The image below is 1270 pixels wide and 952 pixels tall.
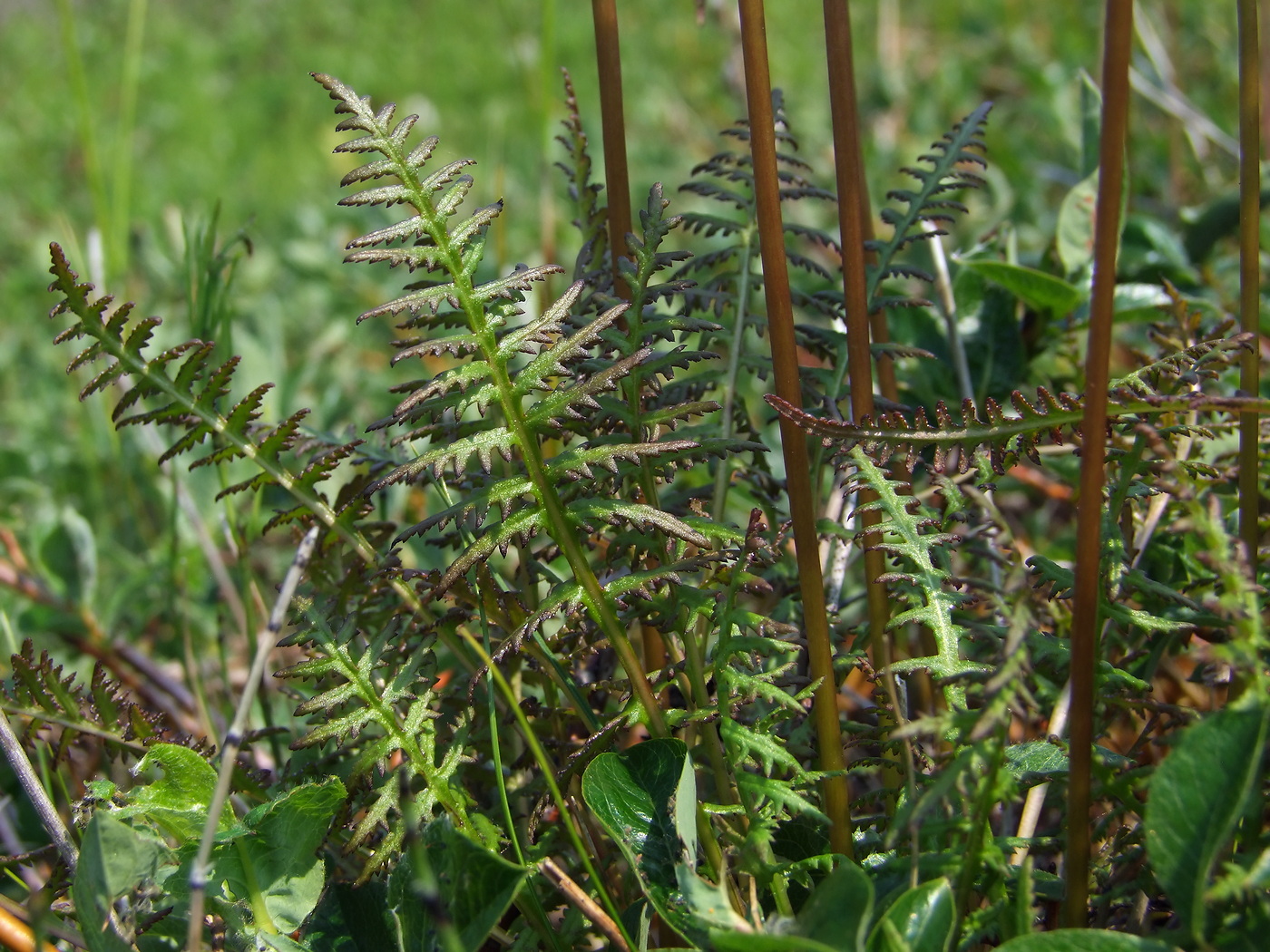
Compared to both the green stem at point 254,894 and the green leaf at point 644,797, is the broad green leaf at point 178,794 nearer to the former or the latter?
the green stem at point 254,894

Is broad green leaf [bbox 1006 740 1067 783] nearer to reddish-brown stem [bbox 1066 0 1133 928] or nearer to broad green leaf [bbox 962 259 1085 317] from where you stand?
reddish-brown stem [bbox 1066 0 1133 928]

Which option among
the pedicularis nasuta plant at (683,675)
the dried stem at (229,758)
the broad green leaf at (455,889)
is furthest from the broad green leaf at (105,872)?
the broad green leaf at (455,889)

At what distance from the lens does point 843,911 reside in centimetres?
79

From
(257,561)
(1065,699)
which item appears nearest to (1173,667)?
(1065,699)

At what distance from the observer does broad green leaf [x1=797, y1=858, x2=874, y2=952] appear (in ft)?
2.53

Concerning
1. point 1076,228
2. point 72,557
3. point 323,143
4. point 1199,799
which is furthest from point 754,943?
point 323,143

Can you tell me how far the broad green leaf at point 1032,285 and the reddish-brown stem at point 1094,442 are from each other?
2.09ft

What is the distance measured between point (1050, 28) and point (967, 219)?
142cm

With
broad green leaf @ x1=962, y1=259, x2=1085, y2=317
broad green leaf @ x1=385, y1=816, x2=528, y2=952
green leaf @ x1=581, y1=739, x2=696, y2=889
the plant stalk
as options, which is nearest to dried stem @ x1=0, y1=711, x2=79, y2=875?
broad green leaf @ x1=385, y1=816, x2=528, y2=952

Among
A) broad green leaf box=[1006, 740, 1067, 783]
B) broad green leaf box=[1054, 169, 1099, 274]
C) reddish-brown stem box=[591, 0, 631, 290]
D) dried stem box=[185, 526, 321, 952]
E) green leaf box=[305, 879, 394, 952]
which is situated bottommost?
green leaf box=[305, 879, 394, 952]

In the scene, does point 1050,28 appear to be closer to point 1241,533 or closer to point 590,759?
point 1241,533

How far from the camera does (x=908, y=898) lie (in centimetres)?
83

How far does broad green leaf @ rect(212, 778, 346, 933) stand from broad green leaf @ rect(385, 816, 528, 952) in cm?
8

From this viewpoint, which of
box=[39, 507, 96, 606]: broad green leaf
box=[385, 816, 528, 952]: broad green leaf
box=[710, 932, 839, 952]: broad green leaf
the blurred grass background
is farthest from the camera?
the blurred grass background
